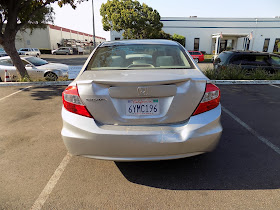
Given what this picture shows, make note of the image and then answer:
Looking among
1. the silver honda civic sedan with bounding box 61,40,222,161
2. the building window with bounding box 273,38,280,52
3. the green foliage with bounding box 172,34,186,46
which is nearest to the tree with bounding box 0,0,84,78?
the silver honda civic sedan with bounding box 61,40,222,161

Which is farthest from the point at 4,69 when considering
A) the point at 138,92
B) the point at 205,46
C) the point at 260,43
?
the point at 260,43

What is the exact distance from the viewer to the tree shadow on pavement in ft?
8.20

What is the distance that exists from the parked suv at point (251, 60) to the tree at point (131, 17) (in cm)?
2242

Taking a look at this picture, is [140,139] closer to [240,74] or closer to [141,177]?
[141,177]

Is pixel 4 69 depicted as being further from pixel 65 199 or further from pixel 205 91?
pixel 205 91

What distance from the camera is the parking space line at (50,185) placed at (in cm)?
224

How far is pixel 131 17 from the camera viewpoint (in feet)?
94.6

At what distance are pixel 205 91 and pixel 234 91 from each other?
5.43m

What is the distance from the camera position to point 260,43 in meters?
38.7

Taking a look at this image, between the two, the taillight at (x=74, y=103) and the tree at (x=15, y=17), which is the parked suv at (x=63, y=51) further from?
the taillight at (x=74, y=103)

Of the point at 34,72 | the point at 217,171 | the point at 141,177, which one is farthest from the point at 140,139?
the point at 34,72

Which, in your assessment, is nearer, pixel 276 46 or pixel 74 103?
pixel 74 103

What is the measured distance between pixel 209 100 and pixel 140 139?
0.91 meters

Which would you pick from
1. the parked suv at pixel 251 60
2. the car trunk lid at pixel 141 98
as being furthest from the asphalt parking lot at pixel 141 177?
the parked suv at pixel 251 60
